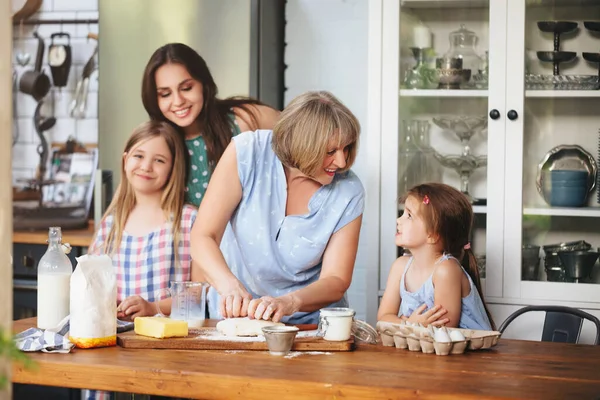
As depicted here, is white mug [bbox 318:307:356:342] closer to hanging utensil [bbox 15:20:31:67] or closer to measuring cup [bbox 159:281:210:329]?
measuring cup [bbox 159:281:210:329]

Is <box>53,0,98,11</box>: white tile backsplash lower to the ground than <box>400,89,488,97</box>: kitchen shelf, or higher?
higher

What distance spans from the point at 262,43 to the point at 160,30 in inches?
16.3

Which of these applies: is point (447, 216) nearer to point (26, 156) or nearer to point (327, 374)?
point (327, 374)

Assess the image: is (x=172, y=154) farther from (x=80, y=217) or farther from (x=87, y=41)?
(x=87, y=41)

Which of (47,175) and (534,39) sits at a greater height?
(534,39)

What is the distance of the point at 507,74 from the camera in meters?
3.26

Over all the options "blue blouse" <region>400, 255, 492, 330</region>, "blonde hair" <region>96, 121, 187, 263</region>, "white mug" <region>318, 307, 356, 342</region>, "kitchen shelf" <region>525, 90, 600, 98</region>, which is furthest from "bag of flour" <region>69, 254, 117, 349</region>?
"kitchen shelf" <region>525, 90, 600, 98</region>

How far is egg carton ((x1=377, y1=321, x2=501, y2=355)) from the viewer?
83.0 inches

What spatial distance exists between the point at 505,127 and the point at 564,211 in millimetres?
384

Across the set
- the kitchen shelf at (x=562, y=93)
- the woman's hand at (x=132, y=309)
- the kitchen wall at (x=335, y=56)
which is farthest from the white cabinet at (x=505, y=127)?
the woman's hand at (x=132, y=309)

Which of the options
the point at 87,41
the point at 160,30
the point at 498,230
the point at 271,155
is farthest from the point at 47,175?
the point at 498,230

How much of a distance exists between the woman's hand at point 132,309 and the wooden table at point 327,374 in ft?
1.40

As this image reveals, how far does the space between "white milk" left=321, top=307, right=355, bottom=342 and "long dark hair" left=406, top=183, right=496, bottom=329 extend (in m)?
0.67

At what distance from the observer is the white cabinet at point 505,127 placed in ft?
10.7
